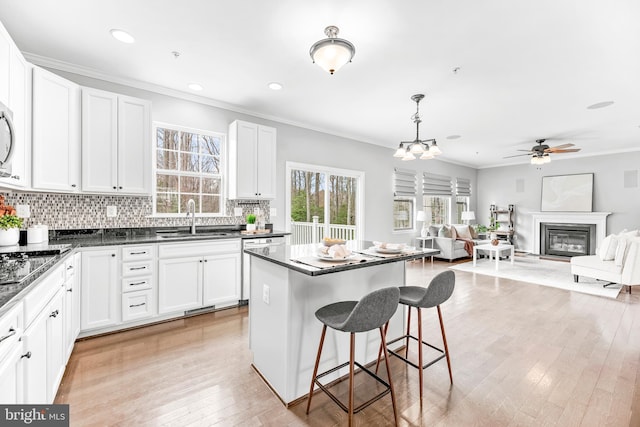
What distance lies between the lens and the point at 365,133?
5668mm

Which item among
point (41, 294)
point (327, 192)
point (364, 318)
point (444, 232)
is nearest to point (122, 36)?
point (41, 294)

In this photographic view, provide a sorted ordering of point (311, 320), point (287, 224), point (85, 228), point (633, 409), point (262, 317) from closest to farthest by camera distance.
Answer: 1. point (633, 409)
2. point (311, 320)
3. point (262, 317)
4. point (85, 228)
5. point (287, 224)

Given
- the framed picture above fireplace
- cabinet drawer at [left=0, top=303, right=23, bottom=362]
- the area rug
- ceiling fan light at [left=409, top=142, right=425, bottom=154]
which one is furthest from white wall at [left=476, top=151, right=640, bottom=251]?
cabinet drawer at [left=0, top=303, right=23, bottom=362]

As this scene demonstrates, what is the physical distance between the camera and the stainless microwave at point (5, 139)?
5.93ft

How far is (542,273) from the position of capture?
5719 mm

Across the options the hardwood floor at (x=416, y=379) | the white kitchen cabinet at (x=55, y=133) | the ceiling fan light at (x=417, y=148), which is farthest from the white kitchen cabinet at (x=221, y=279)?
the ceiling fan light at (x=417, y=148)

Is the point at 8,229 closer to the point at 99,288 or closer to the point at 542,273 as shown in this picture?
the point at 99,288

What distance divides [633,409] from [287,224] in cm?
399

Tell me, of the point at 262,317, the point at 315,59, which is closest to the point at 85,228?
the point at 262,317

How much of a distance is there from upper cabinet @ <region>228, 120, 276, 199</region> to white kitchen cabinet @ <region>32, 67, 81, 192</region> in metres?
1.64

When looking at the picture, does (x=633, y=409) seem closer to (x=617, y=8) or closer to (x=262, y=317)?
(x=262, y=317)

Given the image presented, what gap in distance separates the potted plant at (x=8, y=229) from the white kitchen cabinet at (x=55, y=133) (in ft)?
1.10

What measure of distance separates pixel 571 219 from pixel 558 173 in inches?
49.7

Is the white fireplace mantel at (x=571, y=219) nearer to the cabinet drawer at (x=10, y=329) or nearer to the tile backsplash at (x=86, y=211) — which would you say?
the tile backsplash at (x=86, y=211)
